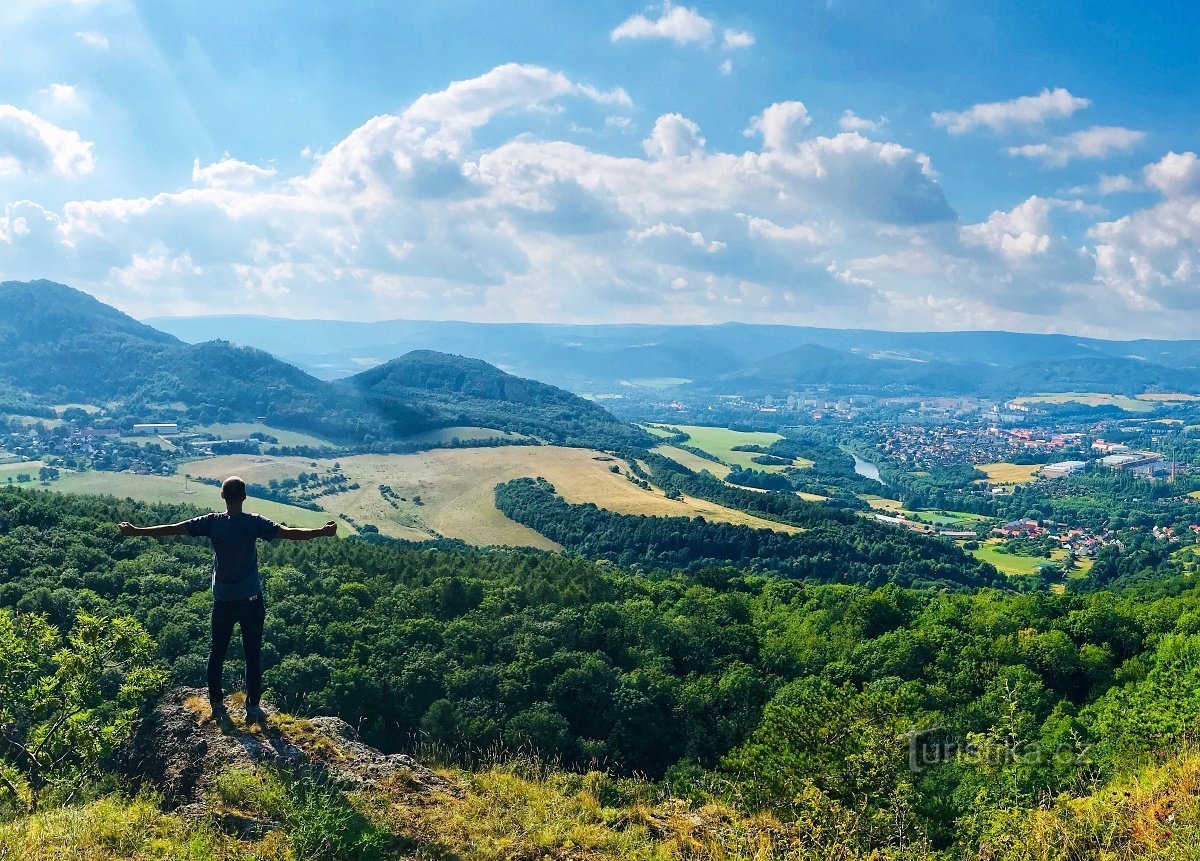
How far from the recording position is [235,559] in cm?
1012

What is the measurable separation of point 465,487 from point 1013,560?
88.5 meters

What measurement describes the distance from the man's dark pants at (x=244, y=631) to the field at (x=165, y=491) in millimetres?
97711

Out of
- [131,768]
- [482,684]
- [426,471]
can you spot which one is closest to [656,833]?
[131,768]

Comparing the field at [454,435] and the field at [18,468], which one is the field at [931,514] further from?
the field at [18,468]

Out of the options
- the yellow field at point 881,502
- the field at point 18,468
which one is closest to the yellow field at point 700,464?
the yellow field at point 881,502

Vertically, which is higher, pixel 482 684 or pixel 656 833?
pixel 656 833

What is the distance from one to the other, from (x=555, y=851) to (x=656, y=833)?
1.65 meters

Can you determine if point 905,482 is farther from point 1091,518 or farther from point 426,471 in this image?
point 426,471

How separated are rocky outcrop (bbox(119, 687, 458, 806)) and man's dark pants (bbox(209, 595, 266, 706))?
2.24 ft

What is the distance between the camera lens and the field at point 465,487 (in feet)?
363

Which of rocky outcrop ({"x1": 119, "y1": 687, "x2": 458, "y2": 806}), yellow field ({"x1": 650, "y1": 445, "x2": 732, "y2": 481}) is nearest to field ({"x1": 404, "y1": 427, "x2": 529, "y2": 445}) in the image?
yellow field ({"x1": 650, "y1": 445, "x2": 732, "y2": 481})

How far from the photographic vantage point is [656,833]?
33.0 feet

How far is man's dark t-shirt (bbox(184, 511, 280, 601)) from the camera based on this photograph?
9984mm

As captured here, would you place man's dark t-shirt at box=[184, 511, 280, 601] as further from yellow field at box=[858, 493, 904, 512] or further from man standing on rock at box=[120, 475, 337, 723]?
yellow field at box=[858, 493, 904, 512]
